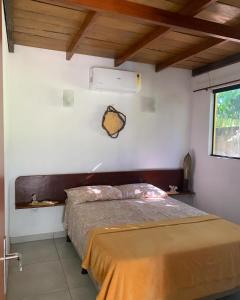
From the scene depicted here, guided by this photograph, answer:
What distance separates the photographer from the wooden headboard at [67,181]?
319cm

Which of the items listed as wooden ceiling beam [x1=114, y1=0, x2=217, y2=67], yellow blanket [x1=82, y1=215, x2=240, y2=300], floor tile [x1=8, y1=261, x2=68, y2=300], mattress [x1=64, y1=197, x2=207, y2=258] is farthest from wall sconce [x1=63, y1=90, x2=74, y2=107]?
floor tile [x1=8, y1=261, x2=68, y2=300]

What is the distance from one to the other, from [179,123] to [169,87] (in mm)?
600

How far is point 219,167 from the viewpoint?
3.58m

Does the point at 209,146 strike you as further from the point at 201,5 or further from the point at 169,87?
the point at 201,5

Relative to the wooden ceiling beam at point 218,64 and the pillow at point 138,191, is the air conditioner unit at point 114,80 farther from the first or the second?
the pillow at point 138,191

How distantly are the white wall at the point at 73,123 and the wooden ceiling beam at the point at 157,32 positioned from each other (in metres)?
0.33

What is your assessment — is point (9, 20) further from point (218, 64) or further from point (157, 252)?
point (218, 64)

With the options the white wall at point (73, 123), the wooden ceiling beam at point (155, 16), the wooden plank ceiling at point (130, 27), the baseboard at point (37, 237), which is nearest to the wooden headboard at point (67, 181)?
the white wall at point (73, 123)

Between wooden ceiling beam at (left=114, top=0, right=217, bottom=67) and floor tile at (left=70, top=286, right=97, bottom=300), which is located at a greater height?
wooden ceiling beam at (left=114, top=0, right=217, bottom=67)

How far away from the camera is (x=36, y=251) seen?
116 inches

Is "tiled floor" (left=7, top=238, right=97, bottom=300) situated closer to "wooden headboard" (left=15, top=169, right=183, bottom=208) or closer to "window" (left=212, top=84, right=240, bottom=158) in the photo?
"wooden headboard" (left=15, top=169, right=183, bottom=208)

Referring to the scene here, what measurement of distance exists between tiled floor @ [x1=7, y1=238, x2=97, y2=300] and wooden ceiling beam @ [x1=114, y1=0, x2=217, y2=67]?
8.29ft

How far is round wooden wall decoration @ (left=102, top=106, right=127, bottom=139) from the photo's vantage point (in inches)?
140

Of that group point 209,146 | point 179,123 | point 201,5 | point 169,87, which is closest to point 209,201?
point 209,146
